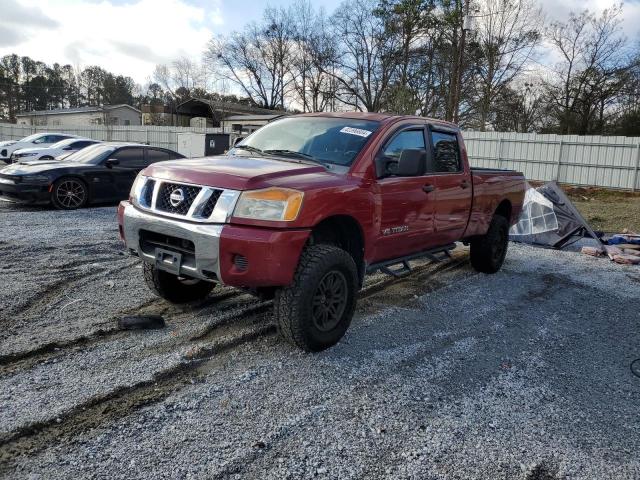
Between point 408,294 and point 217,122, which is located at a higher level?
point 217,122

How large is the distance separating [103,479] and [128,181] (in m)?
9.66

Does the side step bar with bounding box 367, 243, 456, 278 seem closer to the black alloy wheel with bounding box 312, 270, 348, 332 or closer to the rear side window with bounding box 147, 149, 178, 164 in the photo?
the black alloy wheel with bounding box 312, 270, 348, 332

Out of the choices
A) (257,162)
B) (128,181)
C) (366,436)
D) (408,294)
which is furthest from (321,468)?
(128,181)

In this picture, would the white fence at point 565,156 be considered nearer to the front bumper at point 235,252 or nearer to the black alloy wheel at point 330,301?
the black alloy wheel at point 330,301

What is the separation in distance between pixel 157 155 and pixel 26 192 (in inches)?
117

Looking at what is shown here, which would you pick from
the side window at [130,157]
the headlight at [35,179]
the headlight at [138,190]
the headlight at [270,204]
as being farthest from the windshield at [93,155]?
the headlight at [270,204]

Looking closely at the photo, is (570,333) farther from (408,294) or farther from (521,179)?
(521,179)

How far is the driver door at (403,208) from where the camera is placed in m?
4.68

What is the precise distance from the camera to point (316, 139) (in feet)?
16.1

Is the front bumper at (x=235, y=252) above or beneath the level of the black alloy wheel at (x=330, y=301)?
above

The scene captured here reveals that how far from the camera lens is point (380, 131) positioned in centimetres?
485

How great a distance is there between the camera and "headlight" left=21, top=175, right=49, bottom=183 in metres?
10.1

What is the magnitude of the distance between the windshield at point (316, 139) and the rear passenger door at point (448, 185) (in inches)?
39.2

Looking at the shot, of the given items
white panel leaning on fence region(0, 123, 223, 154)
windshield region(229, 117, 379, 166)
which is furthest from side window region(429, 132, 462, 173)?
white panel leaning on fence region(0, 123, 223, 154)
